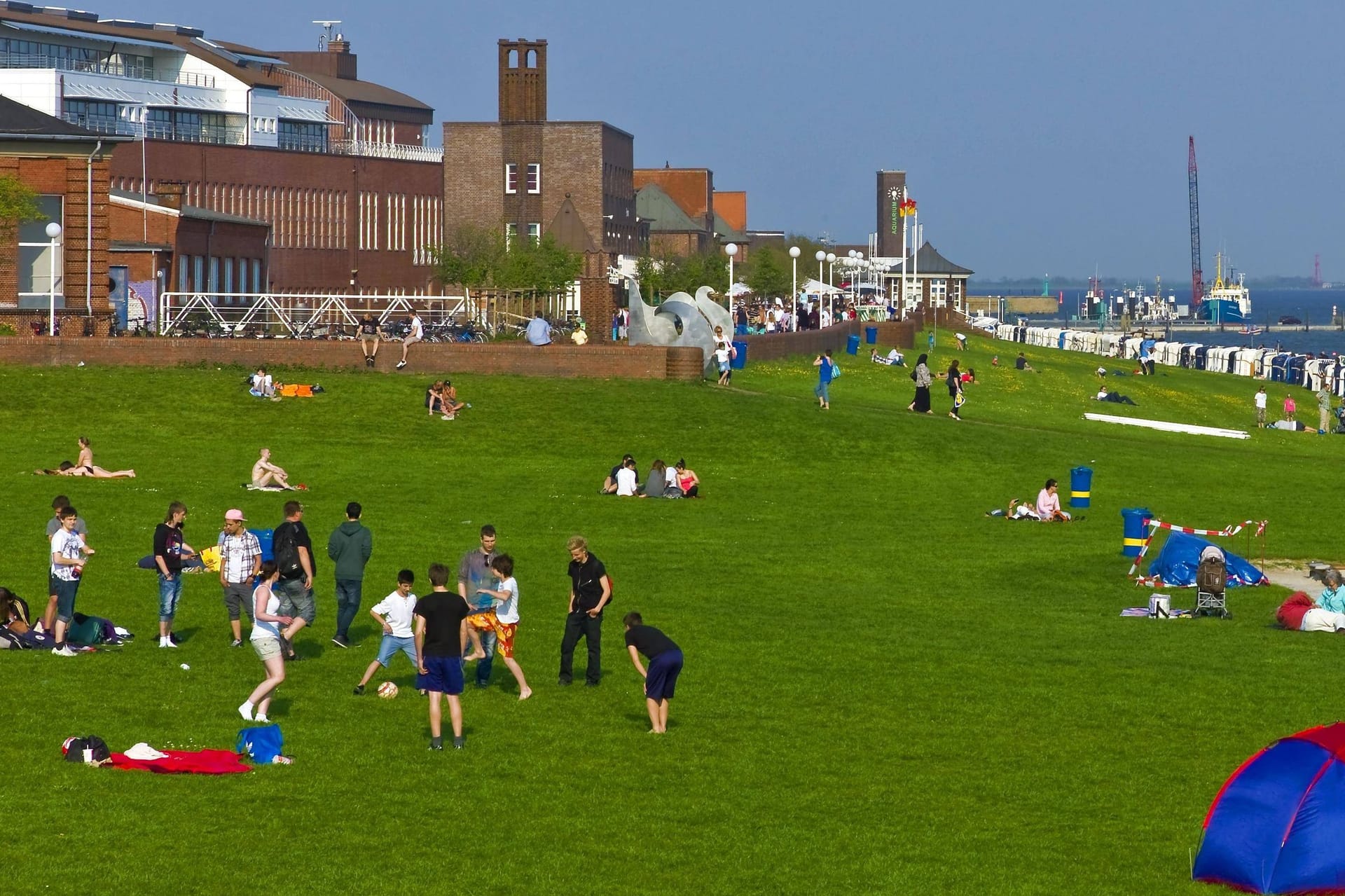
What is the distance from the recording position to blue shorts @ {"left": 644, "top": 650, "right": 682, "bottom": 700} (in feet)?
61.4

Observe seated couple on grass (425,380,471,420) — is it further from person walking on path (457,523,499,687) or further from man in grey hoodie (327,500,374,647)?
person walking on path (457,523,499,687)

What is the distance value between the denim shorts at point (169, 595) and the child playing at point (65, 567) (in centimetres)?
86

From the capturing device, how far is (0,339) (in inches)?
1973

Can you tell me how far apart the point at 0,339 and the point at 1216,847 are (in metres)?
41.2

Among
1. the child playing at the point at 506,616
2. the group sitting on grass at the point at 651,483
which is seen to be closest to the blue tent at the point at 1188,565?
the group sitting on grass at the point at 651,483

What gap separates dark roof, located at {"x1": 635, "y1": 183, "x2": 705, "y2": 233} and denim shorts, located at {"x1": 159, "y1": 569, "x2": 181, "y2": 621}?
461 ft

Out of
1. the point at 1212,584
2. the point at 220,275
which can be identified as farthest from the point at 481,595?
the point at 220,275

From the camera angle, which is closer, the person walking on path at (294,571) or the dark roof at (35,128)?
the person walking on path at (294,571)

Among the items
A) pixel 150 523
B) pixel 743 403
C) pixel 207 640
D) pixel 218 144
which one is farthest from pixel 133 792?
pixel 218 144

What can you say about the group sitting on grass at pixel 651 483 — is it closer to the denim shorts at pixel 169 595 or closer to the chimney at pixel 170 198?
the denim shorts at pixel 169 595

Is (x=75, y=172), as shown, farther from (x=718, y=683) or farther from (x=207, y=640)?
(x=718, y=683)

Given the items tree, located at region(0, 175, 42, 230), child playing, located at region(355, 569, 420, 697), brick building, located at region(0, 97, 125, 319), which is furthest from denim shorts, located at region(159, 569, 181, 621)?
brick building, located at region(0, 97, 125, 319)

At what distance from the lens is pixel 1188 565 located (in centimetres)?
2964

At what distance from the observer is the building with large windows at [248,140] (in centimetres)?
11312
